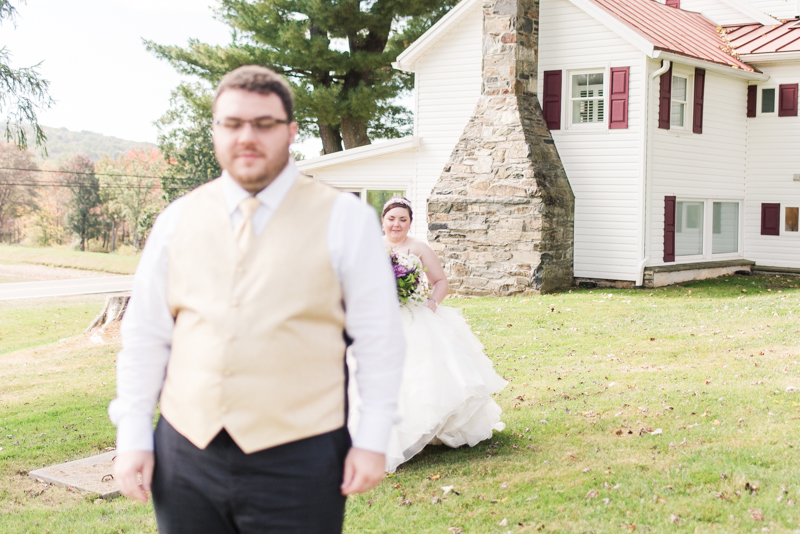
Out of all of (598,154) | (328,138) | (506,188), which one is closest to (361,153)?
(506,188)

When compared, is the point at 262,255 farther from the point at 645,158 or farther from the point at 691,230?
the point at 691,230

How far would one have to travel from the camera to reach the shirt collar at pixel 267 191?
2158 mm

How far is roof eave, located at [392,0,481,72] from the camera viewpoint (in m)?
17.9

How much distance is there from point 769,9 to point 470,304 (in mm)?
12810

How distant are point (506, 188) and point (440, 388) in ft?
37.3

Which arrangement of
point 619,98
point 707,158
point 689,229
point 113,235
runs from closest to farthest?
point 619,98, point 689,229, point 707,158, point 113,235

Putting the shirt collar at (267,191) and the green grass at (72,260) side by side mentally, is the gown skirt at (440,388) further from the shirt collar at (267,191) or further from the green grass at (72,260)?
the green grass at (72,260)

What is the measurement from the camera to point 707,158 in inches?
723

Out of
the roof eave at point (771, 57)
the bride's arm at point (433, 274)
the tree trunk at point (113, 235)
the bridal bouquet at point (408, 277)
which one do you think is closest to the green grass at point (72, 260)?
the tree trunk at point (113, 235)

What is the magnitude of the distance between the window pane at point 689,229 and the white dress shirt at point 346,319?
16.8 m

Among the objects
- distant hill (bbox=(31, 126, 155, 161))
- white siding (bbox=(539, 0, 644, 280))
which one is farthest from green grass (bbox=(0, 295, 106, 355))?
distant hill (bbox=(31, 126, 155, 161))

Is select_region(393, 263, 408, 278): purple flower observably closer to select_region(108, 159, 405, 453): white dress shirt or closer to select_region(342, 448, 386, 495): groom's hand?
select_region(108, 159, 405, 453): white dress shirt

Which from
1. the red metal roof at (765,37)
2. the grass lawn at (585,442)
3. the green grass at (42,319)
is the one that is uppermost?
the red metal roof at (765,37)

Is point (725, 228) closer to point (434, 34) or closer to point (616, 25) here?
point (616, 25)
